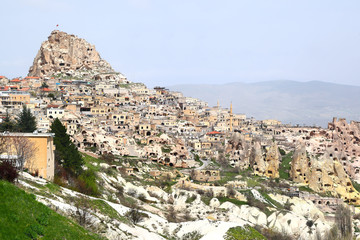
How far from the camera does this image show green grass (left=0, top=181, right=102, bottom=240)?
65.9 ft

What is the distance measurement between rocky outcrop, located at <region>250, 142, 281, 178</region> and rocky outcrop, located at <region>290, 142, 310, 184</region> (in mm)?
4315

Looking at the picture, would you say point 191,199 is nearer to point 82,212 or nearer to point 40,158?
point 40,158

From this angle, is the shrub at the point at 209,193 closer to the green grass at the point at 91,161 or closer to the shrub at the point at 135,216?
the green grass at the point at 91,161

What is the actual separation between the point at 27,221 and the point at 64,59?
174449mm

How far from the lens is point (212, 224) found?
45469mm

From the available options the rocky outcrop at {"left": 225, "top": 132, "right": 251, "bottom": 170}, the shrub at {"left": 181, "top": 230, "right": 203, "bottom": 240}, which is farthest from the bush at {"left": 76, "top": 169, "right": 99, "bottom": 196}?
the rocky outcrop at {"left": 225, "top": 132, "right": 251, "bottom": 170}

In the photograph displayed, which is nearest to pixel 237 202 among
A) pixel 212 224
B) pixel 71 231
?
pixel 212 224

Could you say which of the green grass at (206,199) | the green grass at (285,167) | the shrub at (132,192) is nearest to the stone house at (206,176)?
the green grass at (206,199)

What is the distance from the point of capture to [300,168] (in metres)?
110

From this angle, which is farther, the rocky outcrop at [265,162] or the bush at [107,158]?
the rocky outcrop at [265,162]

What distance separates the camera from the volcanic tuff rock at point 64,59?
183125mm

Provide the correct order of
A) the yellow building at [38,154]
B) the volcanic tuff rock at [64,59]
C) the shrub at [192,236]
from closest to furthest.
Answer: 1. the yellow building at [38,154]
2. the shrub at [192,236]
3. the volcanic tuff rock at [64,59]

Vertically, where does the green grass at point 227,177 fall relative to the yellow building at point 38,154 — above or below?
below

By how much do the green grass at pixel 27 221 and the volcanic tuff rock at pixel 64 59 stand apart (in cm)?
16017
